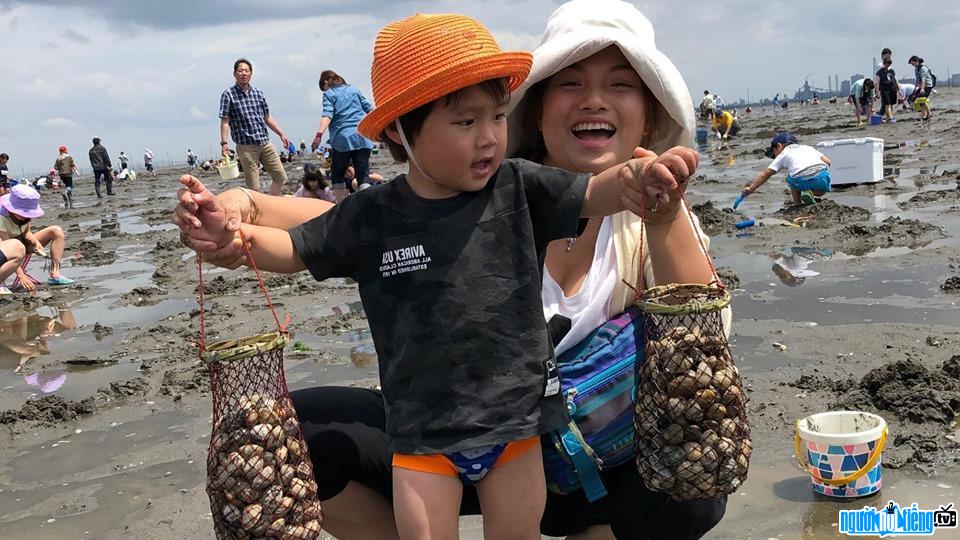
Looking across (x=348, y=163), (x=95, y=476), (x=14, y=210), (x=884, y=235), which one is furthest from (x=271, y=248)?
(x=14, y=210)

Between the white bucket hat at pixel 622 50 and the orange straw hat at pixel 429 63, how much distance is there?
237 millimetres

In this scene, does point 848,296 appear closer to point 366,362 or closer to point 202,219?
point 366,362

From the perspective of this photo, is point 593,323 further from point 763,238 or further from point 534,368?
point 763,238

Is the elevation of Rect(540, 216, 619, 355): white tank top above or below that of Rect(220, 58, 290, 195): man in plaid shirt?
below

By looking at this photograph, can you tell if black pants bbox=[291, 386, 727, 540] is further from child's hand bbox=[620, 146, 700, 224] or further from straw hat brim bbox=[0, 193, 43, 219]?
straw hat brim bbox=[0, 193, 43, 219]

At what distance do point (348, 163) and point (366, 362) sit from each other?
5.86 m

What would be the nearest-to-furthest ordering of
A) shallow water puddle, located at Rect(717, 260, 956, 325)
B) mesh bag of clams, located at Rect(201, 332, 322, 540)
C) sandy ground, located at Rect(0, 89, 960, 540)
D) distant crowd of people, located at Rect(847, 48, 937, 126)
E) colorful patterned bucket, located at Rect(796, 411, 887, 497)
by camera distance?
mesh bag of clams, located at Rect(201, 332, 322, 540) → colorful patterned bucket, located at Rect(796, 411, 887, 497) → sandy ground, located at Rect(0, 89, 960, 540) → shallow water puddle, located at Rect(717, 260, 956, 325) → distant crowd of people, located at Rect(847, 48, 937, 126)

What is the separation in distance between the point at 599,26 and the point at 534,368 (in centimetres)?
108

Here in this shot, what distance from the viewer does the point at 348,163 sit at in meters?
12.0

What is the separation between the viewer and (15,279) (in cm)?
1163

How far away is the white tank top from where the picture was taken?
8.39ft

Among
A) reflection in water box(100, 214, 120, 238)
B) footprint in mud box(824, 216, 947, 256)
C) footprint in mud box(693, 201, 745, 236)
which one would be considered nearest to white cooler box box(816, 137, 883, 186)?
footprint in mud box(693, 201, 745, 236)

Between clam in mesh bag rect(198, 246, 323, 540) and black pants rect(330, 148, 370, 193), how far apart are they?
9.57 meters

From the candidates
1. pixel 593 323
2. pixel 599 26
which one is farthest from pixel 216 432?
pixel 599 26
